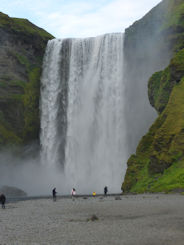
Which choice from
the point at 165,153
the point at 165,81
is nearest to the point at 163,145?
the point at 165,153

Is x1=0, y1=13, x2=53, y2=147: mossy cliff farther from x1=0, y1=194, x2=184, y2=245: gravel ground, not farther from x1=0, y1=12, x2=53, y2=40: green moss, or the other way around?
x1=0, y1=194, x2=184, y2=245: gravel ground

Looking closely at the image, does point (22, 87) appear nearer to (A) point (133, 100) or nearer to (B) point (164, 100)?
(A) point (133, 100)

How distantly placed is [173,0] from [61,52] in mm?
24367

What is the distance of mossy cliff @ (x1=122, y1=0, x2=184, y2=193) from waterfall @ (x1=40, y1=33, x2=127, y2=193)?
13856 millimetres

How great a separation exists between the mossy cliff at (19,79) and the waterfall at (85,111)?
6.10 feet

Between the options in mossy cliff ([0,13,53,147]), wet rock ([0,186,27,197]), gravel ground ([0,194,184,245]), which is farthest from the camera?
mossy cliff ([0,13,53,147])

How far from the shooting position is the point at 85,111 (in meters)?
65.1

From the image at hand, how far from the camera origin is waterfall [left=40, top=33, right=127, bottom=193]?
58.8 meters

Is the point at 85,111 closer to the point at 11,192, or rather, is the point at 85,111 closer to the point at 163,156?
the point at 11,192

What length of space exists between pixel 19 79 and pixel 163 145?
43922 millimetres

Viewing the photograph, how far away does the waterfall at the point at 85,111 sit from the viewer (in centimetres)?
5875

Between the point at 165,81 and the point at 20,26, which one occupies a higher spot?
the point at 20,26

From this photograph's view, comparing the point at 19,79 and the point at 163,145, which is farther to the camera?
the point at 19,79

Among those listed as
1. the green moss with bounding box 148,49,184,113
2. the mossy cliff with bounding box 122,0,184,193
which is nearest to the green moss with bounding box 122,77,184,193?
the mossy cliff with bounding box 122,0,184,193
